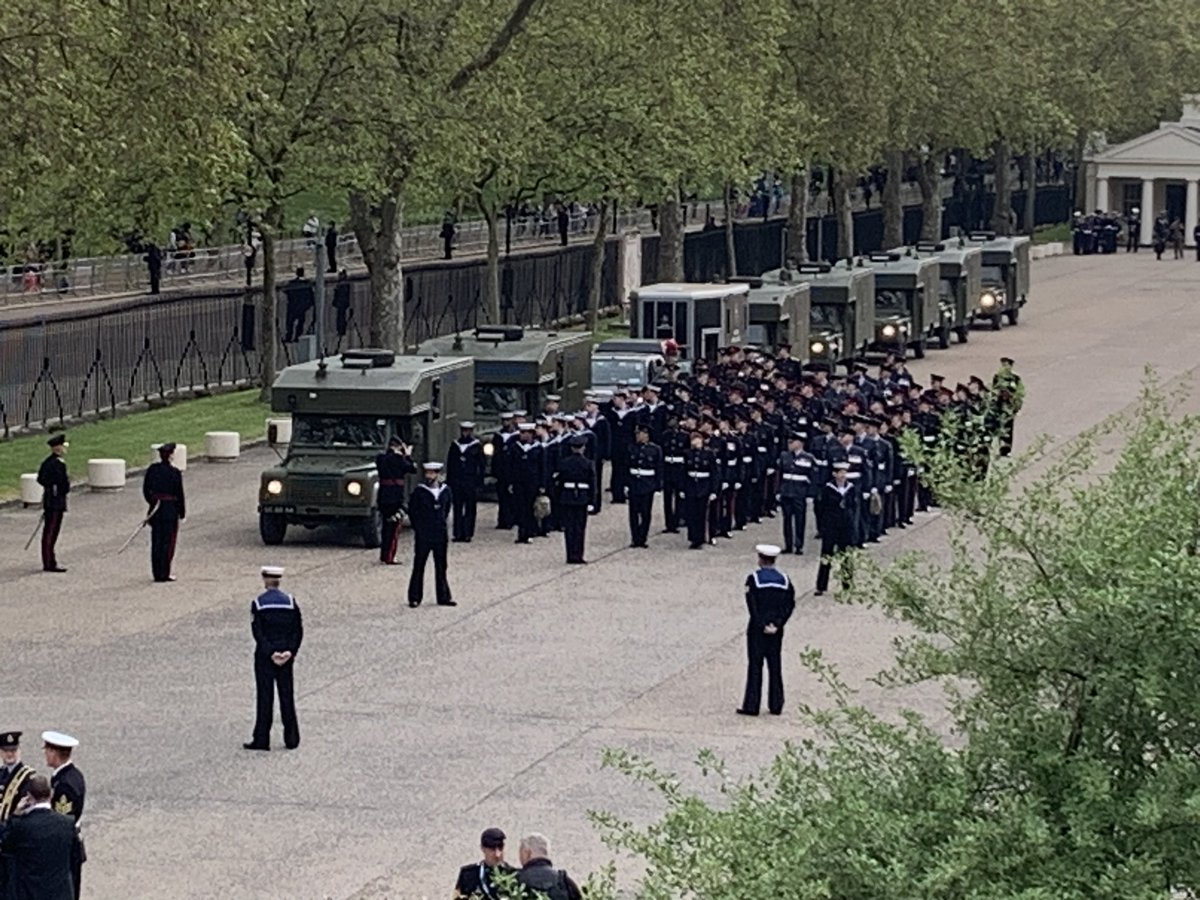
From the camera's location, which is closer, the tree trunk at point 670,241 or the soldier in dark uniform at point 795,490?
the soldier in dark uniform at point 795,490

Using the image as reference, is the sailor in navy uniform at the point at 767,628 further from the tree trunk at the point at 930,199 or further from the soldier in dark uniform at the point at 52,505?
the tree trunk at the point at 930,199

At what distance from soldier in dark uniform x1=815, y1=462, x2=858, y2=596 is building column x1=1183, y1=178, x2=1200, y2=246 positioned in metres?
68.7

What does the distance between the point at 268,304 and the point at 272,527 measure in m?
14.4

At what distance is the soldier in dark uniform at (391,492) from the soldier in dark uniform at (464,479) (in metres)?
1.06

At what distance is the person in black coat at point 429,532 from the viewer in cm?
2536

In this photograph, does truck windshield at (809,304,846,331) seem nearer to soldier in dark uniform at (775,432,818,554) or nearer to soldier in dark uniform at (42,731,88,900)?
soldier in dark uniform at (775,432,818,554)

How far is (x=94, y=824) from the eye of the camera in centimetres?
1778

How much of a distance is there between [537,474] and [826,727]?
20344mm

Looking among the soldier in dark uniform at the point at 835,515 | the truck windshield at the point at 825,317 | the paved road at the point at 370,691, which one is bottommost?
the paved road at the point at 370,691

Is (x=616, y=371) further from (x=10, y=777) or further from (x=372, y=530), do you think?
(x=10, y=777)

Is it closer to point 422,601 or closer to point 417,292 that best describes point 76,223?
point 417,292

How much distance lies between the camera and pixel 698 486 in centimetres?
2992

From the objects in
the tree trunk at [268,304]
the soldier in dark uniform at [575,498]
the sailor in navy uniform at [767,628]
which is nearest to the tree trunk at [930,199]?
the tree trunk at [268,304]

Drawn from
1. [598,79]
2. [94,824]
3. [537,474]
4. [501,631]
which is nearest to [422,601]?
[501,631]
